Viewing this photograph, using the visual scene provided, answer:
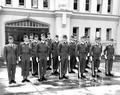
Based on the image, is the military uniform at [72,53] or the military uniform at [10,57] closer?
the military uniform at [10,57]

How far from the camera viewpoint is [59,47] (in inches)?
397

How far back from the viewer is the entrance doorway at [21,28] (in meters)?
19.3

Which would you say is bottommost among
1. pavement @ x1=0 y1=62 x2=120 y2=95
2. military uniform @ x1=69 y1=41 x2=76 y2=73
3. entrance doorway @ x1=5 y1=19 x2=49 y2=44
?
pavement @ x1=0 y1=62 x2=120 y2=95

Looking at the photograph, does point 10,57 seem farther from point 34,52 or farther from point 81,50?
point 81,50

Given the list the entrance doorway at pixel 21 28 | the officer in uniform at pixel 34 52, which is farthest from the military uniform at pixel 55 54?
the entrance doorway at pixel 21 28

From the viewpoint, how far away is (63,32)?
20406 mm

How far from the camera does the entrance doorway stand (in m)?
19.3

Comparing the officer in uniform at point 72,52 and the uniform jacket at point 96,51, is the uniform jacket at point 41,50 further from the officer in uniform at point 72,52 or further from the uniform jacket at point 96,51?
the uniform jacket at point 96,51

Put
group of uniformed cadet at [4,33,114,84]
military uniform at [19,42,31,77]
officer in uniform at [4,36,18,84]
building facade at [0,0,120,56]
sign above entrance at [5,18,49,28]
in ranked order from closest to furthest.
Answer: officer in uniform at [4,36,18,84] → group of uniformed cadet at [4,33,114,84] → military uniform at [19,42,31,77] → building facade at [0,0,120,56] → sign above entrance at [5,18,49,28]

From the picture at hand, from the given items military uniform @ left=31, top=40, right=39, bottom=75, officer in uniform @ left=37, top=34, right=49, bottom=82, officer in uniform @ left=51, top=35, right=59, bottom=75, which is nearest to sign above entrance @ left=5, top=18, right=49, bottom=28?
officer in uniform @ left=51, top=35, right=59, bottom=75

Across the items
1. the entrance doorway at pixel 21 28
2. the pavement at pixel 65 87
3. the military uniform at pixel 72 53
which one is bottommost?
the pavement at pixel 65 87

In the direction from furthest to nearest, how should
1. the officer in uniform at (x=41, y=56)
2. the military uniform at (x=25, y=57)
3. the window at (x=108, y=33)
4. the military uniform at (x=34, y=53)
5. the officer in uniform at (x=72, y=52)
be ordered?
the window at (x=108, y=33), the officer in uniform at (x=72, y=52), the military uniform at (x=34, y=53), the officer in uniform at (x=41, y=56), the military uniform at (x=25, y=57)

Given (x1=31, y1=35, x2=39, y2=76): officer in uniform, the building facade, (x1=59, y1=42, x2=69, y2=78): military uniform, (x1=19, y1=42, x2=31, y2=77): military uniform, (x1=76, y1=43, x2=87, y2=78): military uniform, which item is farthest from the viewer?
the building facade

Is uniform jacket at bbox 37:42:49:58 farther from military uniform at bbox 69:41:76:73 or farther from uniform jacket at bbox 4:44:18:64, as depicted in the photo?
military uniform at bbox 69:41:76:73
